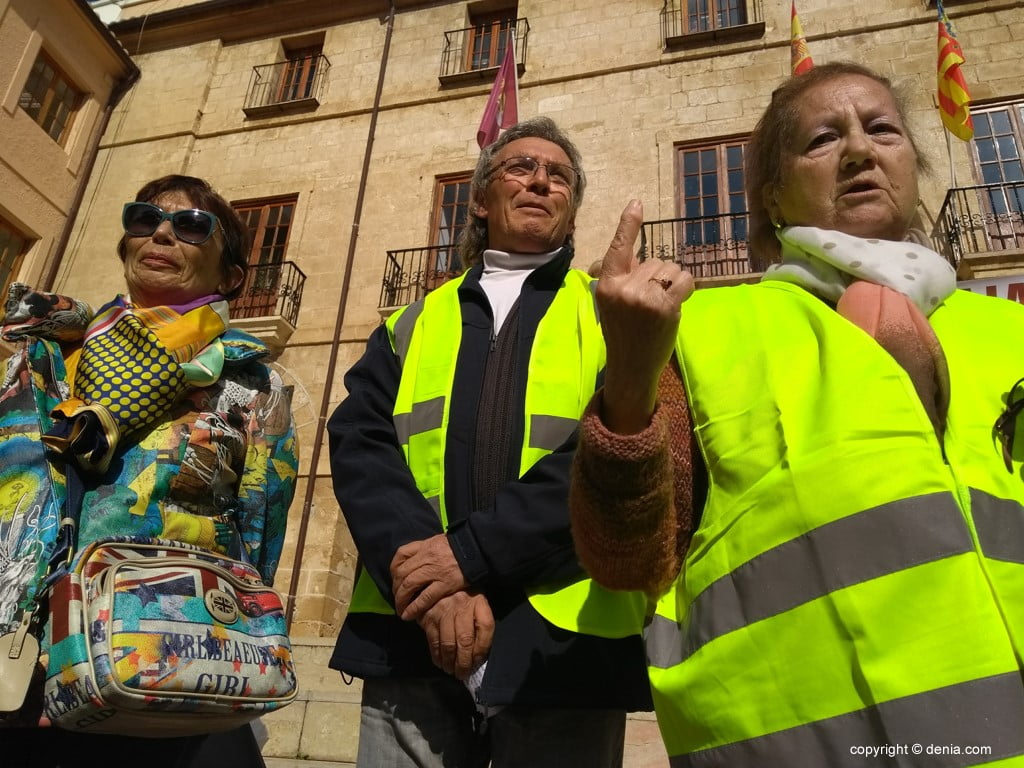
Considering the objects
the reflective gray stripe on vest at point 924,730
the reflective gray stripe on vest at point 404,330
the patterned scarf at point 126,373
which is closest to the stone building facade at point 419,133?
the patterned scarf at point 126,373

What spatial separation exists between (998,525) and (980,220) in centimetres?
916

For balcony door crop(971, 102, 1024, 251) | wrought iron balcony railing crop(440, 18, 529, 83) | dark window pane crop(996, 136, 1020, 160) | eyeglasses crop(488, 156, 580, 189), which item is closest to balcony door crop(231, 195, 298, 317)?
wrought iron balcony railing crop(440, 18, 529, 83)

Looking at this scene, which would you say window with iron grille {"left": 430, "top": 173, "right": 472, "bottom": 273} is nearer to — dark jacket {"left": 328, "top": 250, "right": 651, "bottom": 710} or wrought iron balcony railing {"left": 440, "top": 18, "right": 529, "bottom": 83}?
wrought iron balcony railing {"left": 440, "top": 18, "right": 529, "bottom": 83}

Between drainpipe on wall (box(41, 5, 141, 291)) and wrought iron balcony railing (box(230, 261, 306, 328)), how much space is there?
325 cm

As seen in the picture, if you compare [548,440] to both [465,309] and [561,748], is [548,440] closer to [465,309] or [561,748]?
[465,309]

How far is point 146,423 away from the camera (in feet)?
6.44

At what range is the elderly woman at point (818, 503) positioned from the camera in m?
0.78

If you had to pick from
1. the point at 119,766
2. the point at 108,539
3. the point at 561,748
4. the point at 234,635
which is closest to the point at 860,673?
the point at 561,748

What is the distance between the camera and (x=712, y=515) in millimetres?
1041

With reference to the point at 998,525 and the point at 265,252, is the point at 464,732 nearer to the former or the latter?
the point at 998,525

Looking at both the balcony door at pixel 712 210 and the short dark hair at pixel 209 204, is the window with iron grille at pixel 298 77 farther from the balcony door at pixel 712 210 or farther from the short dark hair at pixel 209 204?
the short dark hair at pixel 209 204

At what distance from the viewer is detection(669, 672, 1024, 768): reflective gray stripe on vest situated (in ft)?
2.37

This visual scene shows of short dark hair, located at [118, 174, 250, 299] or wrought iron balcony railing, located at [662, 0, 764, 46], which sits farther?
wrought iron balcony railing, located at [662, 0, 764, 46]

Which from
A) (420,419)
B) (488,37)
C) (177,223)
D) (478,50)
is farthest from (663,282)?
(488,37)
